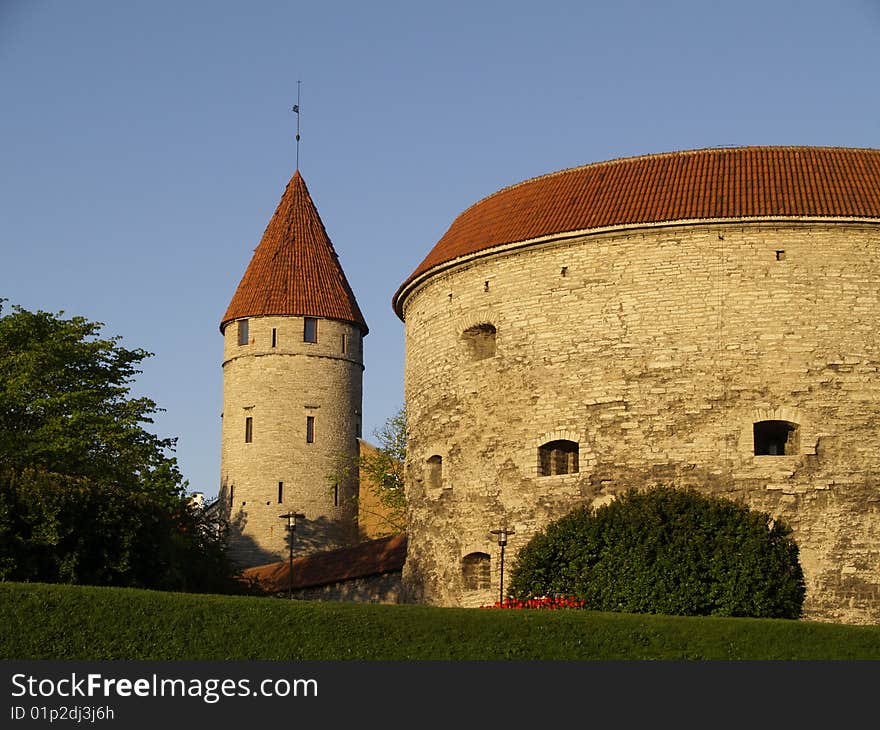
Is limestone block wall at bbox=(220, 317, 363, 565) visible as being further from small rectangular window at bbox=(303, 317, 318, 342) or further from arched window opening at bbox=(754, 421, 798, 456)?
arched window opening at bbox=(754, 421, 798, 456)

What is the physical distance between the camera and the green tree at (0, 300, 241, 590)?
23.4 meters

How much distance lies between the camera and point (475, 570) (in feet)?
97.5

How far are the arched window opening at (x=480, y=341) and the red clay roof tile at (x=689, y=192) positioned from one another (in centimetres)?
149

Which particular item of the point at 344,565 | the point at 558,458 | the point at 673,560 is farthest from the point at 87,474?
the point at 673,560

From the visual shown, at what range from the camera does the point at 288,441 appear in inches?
1913

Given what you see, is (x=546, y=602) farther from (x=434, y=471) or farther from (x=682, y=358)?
(x=434, y=471)

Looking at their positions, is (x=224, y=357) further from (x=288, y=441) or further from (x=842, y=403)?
(x=842, y=403)

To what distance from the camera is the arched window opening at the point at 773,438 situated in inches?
1086

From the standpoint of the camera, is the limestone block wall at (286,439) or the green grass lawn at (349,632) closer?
the green grass lawn at (349,632)

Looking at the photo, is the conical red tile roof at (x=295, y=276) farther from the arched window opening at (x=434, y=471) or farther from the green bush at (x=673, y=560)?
the green bush at (x=673, y=560)

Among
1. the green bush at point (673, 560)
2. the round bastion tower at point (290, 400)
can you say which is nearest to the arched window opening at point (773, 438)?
the green bush at point (673, 560)

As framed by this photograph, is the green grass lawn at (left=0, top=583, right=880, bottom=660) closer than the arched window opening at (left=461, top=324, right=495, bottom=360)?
Yes

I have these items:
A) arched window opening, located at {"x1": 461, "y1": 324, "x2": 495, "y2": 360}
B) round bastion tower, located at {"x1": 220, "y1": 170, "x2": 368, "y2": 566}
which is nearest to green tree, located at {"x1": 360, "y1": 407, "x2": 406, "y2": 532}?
round bastion tower, located at {"x1": 220, "y1": 170, "x2": 368, "y2": 566}

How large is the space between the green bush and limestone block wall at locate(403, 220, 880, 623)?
54 centimetres
